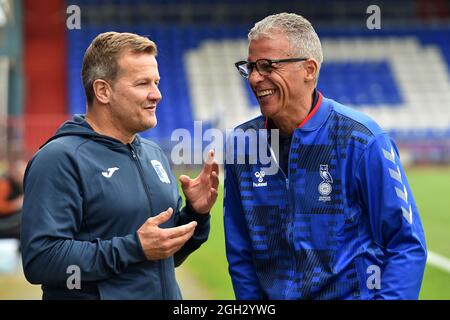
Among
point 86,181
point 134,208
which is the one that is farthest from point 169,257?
point 86,181

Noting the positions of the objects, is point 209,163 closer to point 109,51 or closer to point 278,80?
point 278,80

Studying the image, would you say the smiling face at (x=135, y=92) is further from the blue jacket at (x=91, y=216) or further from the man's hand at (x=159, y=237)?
the man's hand at (x=159, y=237)

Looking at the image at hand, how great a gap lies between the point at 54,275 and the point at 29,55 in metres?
26.0

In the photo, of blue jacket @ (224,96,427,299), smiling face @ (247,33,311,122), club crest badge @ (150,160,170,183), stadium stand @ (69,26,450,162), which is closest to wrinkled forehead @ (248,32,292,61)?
smiling face @ (247,33,311,122)

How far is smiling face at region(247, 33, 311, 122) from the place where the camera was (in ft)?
9.43

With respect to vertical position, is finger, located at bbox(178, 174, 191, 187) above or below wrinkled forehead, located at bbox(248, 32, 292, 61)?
below

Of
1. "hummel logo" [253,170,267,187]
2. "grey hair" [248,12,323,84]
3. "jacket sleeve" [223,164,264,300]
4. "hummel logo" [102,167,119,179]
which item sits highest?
"grey hair" [248,12,323,84]

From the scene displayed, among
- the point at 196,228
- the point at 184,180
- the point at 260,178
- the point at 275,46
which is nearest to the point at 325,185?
the point at 260,178

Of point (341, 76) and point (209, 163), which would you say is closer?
point (209, 163)

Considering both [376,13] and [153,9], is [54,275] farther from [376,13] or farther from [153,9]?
[153,9]

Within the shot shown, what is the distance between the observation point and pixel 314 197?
2855mm

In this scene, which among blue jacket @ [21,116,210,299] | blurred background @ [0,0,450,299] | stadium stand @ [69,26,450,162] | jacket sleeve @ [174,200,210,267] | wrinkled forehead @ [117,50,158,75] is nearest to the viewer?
blue jacket @ [21,116,210,299]

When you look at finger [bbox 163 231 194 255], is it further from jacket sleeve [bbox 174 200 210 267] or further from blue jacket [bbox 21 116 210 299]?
jacket sleeve [bbox 174 200 210 267]

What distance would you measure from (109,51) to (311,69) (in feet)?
2.66
